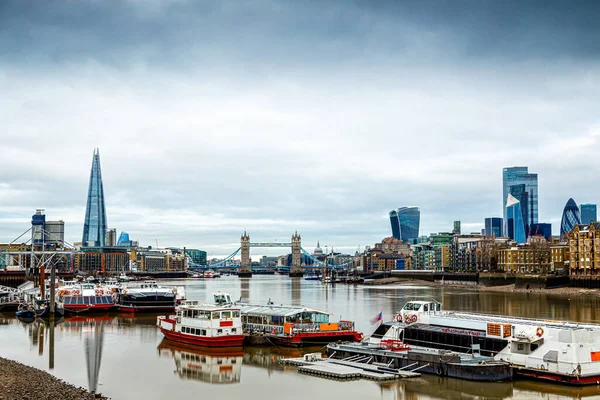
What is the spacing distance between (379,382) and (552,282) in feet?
313

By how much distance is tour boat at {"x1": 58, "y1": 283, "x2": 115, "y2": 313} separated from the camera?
7300cm

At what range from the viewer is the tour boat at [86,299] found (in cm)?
7300

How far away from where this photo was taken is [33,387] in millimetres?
31328

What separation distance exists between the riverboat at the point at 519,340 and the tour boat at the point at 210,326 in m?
9.81

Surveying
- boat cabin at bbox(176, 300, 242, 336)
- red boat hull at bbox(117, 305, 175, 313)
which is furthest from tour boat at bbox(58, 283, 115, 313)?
boat cabin at bbox(176, 300, 242, 336)

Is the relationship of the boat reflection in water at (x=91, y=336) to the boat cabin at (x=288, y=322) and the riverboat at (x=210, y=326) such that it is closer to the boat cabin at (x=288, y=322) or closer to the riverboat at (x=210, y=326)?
the riverboat at (x=210, y=326)

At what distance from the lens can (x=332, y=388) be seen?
111 ft

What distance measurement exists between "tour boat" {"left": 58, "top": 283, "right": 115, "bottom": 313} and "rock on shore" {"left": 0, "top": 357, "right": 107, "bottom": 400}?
36.5 m

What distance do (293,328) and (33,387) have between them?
65.5ft

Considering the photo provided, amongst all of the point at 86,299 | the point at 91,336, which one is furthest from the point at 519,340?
the point at 86,299

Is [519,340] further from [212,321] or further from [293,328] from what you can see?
[212,321]

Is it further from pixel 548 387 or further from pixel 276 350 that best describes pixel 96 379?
pixel 548 387

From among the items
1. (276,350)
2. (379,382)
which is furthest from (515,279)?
(379,382)

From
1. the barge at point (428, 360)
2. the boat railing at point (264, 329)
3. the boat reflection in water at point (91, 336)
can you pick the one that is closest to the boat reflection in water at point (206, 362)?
the boat railing at point (264, 329)
